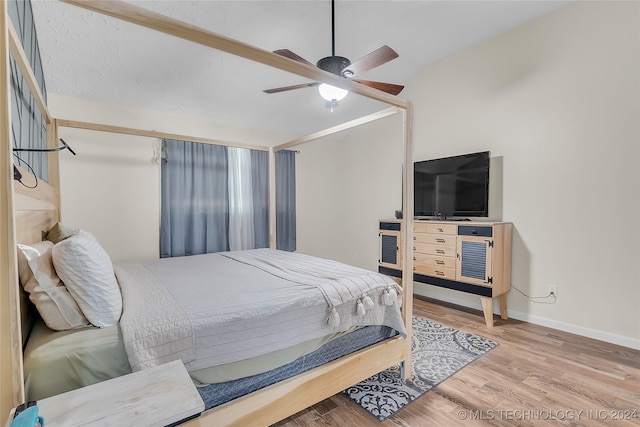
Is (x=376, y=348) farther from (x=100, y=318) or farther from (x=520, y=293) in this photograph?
(x=520, y=293)

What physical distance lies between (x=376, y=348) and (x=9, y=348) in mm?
1561

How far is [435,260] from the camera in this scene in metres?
3.14

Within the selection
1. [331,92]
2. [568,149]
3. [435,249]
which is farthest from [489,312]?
[331,92]

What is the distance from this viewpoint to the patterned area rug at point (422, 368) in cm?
170

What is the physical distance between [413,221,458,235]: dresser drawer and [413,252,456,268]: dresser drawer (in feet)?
0.85

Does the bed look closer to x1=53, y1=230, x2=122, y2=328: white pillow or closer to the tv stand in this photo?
x1=53, y1=230, x2=122, y2=328: white pillow

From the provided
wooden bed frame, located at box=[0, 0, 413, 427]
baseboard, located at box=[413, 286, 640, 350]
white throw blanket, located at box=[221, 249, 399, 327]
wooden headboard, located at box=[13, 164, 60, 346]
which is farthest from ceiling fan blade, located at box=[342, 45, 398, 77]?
baseboard, located at box=[413, 286, 640, 350]

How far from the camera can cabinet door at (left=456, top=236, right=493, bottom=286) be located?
2727 mm

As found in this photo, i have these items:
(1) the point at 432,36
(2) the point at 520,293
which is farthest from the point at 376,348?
(1) the point at 432,36

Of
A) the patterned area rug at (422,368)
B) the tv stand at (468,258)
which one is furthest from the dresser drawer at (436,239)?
the patterned area rug at (422,368)

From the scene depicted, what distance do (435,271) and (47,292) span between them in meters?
3.05

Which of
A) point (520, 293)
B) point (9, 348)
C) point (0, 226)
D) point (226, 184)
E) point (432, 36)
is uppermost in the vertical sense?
point (432, 36)

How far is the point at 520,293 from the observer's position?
295 cm

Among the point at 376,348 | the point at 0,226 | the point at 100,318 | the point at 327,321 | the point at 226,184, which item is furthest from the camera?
the point at 226,184
